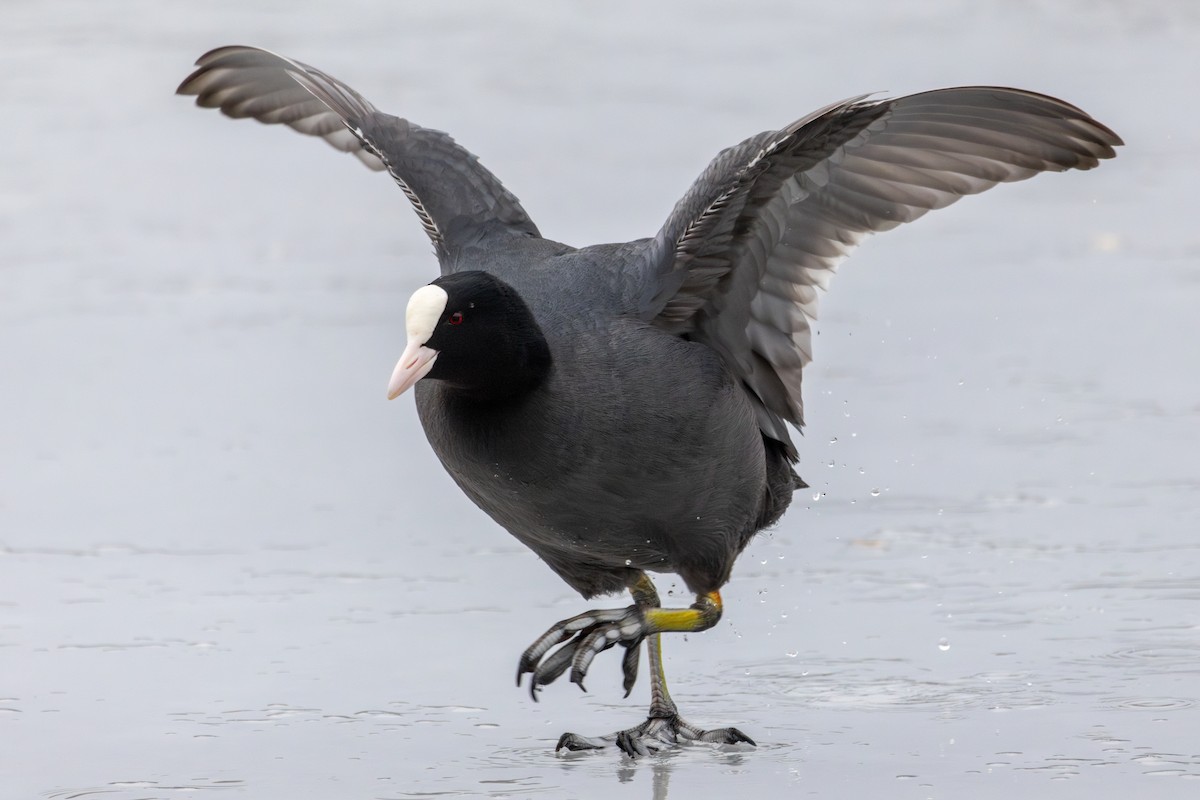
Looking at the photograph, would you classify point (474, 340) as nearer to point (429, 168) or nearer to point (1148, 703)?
point (429, 168)

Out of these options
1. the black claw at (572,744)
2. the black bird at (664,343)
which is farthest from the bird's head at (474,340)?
the black claw at (572,744)

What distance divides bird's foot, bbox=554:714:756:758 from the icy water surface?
0.19ft

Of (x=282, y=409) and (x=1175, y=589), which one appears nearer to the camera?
(x=1175, y=589)

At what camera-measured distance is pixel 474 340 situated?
153 inches

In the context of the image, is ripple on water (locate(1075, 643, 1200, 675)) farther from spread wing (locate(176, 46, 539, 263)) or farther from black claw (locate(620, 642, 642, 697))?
spread wing (locate(176, 46, 539, 263))

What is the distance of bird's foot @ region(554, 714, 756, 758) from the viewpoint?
413 centimetres

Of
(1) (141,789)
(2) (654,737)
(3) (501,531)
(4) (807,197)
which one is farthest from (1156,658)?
(1) (141,789)

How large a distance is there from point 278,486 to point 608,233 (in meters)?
2.44

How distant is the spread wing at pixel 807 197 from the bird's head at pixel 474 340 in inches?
15.7

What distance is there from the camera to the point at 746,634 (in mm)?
4910

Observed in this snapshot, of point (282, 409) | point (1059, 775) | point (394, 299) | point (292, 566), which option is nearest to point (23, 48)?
point (394, 299)

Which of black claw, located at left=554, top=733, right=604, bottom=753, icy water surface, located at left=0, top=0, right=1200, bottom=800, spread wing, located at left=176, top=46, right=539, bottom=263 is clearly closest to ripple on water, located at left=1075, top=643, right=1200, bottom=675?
icy water surface, located at left=0, top=0, right=1200, bottom=800

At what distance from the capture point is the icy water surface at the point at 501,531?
4.06 meters

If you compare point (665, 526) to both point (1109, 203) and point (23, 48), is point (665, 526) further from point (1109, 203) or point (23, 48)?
point (23, 48)
